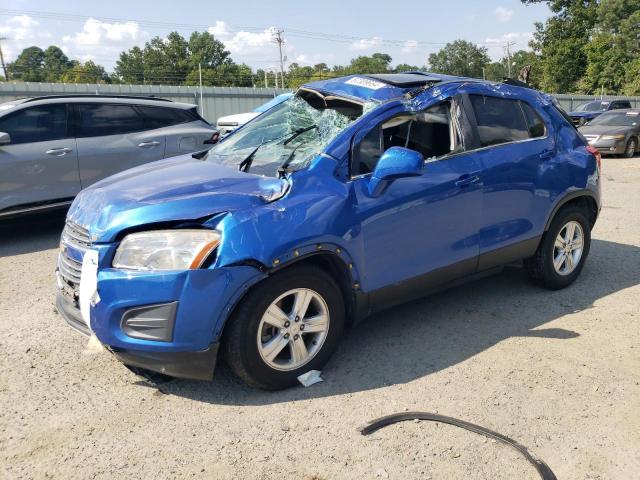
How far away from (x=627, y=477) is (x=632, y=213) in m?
6.73

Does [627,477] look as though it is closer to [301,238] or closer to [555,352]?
[555,352]

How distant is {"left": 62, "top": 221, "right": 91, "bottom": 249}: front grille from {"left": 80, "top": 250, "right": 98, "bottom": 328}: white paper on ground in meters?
0.09

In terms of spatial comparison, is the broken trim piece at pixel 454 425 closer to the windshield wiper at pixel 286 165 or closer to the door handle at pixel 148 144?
the windshield wiper at pixel 286 165

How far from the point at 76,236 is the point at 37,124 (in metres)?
4.32

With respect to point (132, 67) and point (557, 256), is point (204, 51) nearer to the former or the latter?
point (132, 67)

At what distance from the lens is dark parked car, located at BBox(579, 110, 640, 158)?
1606 cm

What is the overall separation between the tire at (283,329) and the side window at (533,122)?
2385 mm

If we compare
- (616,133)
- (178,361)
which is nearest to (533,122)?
(178,361)

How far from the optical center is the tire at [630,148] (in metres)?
16.3

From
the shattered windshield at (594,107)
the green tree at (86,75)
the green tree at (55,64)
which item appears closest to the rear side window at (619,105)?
the shattered windshield at (594,107)

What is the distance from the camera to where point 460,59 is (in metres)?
110

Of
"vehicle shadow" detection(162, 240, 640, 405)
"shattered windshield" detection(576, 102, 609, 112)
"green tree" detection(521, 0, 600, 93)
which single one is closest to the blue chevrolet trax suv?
"vehicle shadow" detection(162, 240, 640, 405)

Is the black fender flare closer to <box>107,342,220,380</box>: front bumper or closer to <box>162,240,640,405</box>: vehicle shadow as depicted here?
<box>162,240,640,405</box>: vehicle shadow

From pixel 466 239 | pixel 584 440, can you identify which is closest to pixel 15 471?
pixel 584 440
